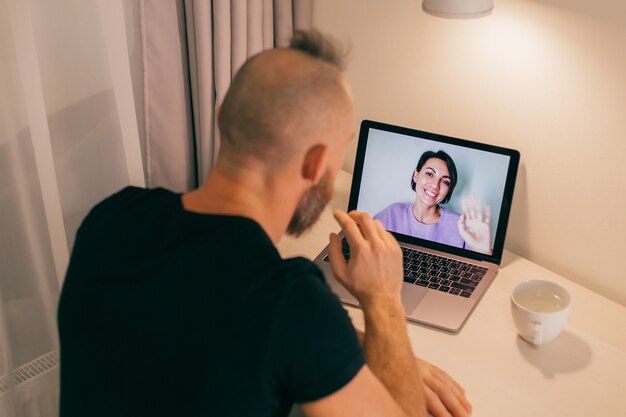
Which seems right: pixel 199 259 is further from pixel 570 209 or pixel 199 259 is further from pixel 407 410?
pixel 570 209

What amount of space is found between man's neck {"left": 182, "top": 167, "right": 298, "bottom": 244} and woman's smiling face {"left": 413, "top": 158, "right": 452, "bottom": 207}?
0.49m

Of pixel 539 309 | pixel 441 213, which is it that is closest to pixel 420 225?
pixel 441 213

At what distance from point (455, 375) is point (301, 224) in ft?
1.13

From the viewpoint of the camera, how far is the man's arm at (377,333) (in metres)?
0.83

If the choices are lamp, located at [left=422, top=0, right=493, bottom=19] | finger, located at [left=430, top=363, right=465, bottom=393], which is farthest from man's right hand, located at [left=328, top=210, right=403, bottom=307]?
lamp, located at [left=422, top=0, right=493, bottom=19]

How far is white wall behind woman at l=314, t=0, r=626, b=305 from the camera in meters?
1.22

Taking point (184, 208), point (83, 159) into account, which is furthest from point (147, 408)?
point (83, 159)

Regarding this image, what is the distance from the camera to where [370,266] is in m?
1.08

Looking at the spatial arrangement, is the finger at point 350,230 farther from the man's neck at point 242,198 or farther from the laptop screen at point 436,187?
the laptop screen at point 436,187

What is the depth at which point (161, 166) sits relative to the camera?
1.51m

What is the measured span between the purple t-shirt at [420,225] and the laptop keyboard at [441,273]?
0.11ft

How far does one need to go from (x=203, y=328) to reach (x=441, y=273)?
64 centimetres

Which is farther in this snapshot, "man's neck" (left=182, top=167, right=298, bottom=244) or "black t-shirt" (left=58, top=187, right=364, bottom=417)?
"man's neck" (left=182, top=167, right=298, bottom=244)

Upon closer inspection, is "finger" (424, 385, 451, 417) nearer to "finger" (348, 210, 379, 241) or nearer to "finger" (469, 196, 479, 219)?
"finger" (348, 210, 379, 241)
